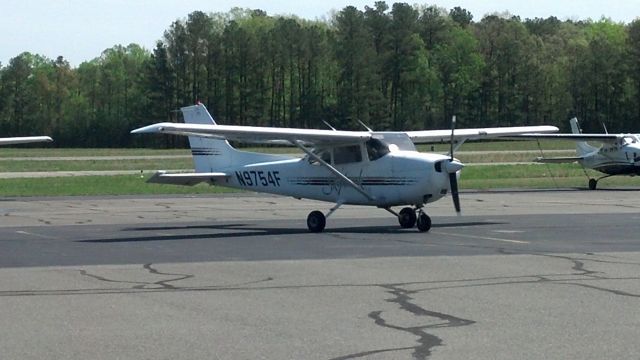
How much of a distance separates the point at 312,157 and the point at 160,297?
37.0ft

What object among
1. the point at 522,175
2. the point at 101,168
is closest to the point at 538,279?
the point at 522,175

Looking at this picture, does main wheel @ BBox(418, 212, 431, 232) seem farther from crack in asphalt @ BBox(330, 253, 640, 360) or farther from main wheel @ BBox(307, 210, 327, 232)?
crack in asphalt @ BBox(330, 253, 640, 360)

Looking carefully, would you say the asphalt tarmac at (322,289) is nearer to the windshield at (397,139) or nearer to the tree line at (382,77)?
the windshield at (397,139)

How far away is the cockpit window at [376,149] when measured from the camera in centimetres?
2294

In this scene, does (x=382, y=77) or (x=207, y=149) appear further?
(x=382, y=77)

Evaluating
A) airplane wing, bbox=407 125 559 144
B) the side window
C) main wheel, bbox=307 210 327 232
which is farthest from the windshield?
main wheel, bbox=307 210 327 232

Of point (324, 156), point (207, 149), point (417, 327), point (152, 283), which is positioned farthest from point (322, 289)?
point (207, 149)

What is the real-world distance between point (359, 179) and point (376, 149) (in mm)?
696

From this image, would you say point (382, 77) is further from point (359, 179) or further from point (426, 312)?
point (426, 312)

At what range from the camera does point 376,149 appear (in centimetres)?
2306

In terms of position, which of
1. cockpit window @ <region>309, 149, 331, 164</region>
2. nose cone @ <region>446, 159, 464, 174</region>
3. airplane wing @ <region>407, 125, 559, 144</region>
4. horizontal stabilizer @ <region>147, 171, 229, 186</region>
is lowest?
horizontal stabilizer @ <region>147, 171, 229, 186</region>

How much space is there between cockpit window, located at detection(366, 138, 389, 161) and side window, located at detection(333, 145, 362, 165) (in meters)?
0.23

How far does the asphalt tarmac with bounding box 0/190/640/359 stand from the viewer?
9.30m

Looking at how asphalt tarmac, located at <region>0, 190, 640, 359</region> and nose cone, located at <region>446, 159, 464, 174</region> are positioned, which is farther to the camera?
nose cone, located at <region>446, 159, 464, 174</region>
